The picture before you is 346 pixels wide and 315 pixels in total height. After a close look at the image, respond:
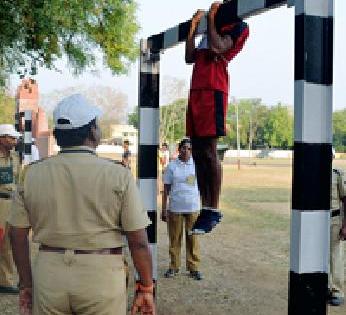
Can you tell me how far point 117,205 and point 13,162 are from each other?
4.48 m

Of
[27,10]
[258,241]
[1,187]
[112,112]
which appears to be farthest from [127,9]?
[112,112]

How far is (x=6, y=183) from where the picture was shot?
7.08 metres

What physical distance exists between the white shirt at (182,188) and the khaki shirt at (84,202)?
5257mm

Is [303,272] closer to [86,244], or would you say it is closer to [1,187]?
[86,244]

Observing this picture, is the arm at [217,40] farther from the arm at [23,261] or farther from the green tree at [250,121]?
the green tree at [250,121]

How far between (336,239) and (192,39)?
11.9ft

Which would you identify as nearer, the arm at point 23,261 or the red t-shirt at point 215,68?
the arm at point 23,261

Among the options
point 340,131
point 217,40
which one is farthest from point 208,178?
point 340,131

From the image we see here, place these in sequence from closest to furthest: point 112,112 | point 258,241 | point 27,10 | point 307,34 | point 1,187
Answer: point 307,34 → point 1,187 → point 27,10 → point 258,241 → point 112,112

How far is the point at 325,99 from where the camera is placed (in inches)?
119

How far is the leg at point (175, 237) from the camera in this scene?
27.3ft

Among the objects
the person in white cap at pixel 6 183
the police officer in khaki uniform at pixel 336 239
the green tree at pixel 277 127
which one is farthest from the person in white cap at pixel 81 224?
the green tree at pixel 277 127

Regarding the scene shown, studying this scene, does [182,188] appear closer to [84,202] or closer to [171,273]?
[171,273]

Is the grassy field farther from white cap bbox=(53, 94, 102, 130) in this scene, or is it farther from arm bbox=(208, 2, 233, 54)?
white cap bbox=(53, 94, 102, 130)
